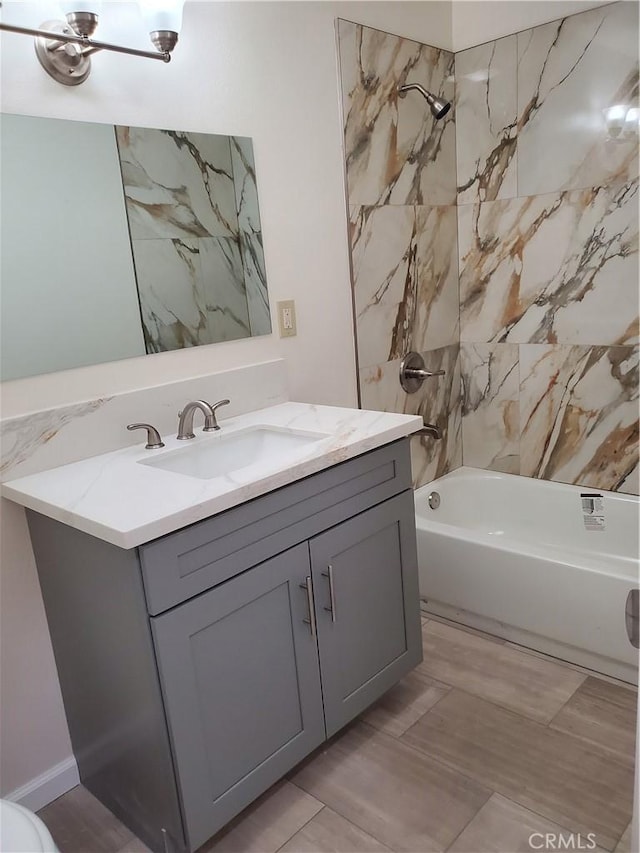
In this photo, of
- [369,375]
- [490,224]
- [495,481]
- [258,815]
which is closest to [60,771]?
[258,815]

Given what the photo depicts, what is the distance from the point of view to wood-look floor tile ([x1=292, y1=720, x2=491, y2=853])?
166 centimetres

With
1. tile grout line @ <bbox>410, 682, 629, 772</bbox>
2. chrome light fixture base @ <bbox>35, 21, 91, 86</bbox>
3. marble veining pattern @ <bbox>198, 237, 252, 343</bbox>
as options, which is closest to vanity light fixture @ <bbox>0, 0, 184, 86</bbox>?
chrome light fixture base @ <bbox>35, 21, 91, 86</bbox>

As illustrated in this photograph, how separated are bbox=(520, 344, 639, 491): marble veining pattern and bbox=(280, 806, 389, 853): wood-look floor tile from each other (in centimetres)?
168

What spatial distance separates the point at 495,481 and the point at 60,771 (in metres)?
1.98

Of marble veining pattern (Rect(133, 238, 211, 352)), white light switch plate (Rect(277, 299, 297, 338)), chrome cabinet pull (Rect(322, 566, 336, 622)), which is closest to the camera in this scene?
chrome cabinet pull (Rect(322, 566, 336, 622))

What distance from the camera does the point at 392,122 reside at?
256cm

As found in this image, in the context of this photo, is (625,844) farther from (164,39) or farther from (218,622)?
(164,39)

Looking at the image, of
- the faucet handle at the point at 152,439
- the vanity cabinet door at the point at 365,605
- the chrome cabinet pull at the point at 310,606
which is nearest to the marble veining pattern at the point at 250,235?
the faucet handle at the point at 152,439

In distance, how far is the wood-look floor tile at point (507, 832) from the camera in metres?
1.59

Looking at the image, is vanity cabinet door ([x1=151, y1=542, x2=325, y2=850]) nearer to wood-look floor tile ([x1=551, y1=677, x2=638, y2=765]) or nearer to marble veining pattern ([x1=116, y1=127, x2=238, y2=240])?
wood-look floor tile ([x1=551, y1=677, x2=638, y2=765])

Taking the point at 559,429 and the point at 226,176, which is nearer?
the point at 226,176

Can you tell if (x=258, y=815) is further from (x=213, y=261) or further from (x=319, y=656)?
(x=213, y=261)

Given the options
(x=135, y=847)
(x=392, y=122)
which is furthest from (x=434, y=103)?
(x=135, y=847)

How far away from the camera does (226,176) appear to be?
203cm
